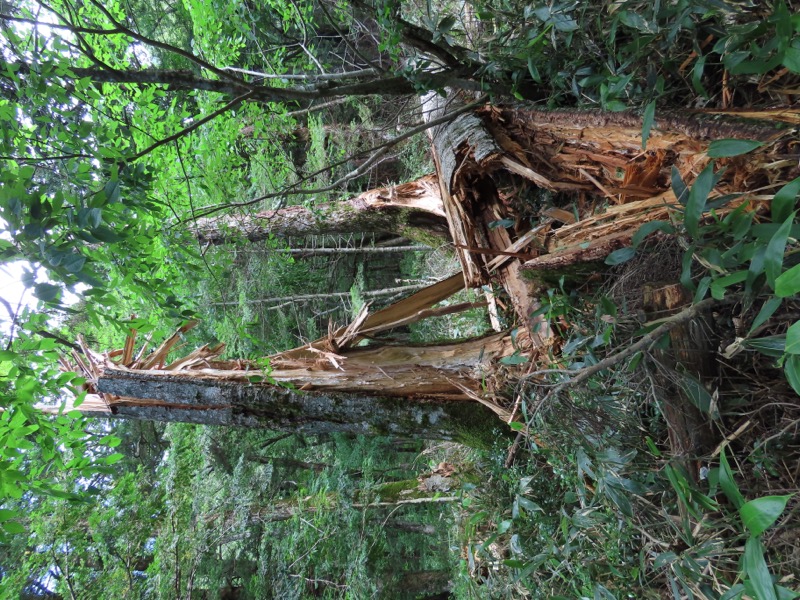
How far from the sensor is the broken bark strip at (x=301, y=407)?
2832mm

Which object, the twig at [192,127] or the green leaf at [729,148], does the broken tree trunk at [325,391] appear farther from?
the green leaf at [729,148]

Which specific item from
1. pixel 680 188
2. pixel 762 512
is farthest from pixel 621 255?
pixel 762 512

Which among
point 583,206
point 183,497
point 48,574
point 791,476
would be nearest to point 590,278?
point 583,206

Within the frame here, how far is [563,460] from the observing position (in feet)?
7.76

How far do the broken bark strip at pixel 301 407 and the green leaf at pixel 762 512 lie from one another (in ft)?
6.14

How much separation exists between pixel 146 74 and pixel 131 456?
8.48 metres

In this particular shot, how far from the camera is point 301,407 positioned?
2.83 meters

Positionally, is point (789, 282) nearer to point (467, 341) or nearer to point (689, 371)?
point (689, 371)

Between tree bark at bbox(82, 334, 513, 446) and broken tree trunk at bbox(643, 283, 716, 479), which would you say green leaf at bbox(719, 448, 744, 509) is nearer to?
broken tree trunk at bbox(643, 283, 716, 479)

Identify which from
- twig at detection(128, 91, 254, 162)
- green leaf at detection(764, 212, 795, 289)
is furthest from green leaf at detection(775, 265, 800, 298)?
twig at detection(128, 91, 254, 162)

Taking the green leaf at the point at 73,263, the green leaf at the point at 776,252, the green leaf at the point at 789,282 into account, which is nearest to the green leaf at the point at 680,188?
the green leaf at the point at 776,252

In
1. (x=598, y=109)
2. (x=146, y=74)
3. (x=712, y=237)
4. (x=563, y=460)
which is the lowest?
(x=563, y=460)

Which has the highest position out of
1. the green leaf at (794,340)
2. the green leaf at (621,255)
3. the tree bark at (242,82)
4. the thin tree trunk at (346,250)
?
the thin tree trunk at (346,250)

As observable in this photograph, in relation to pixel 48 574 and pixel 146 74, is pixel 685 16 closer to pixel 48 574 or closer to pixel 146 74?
pixel 146 74
